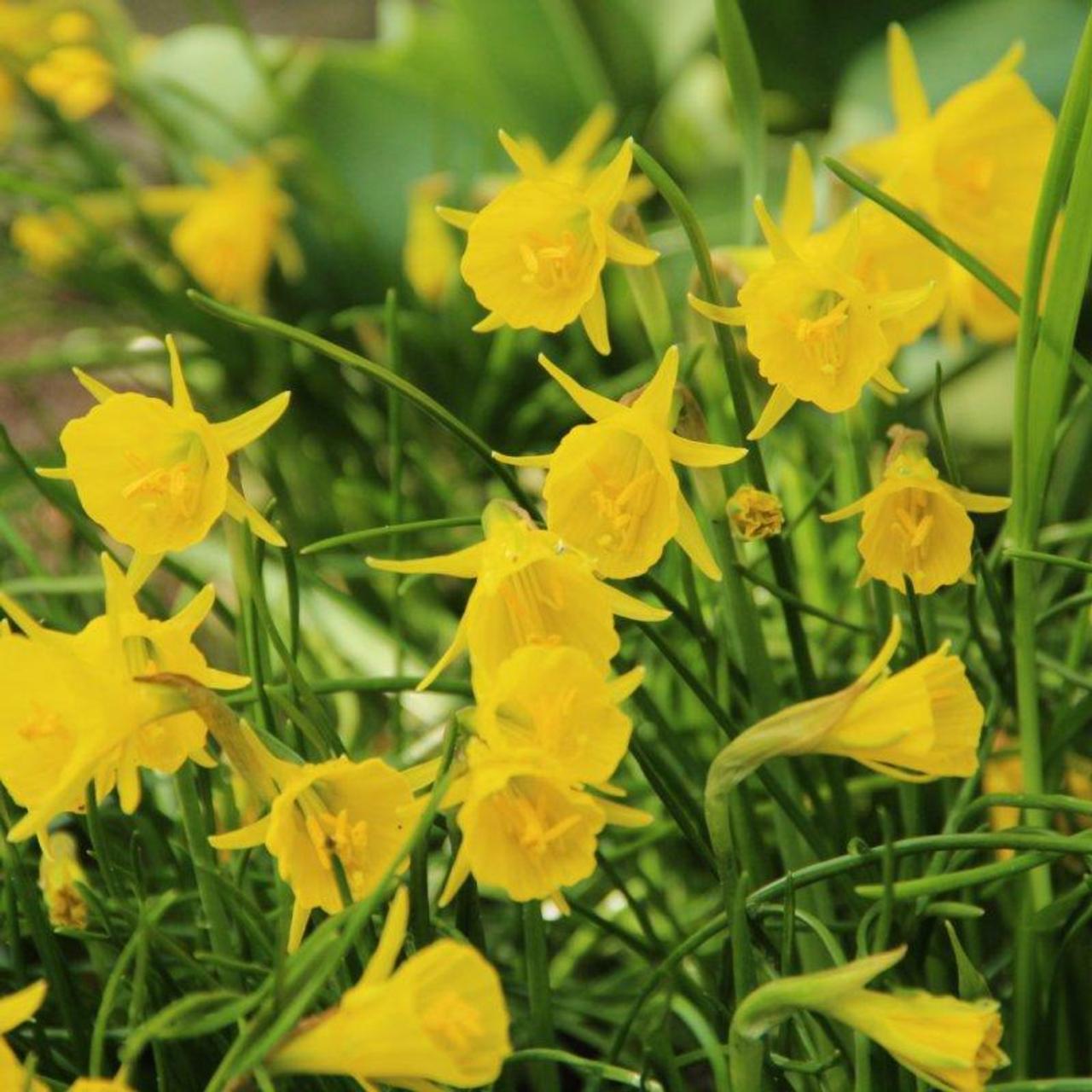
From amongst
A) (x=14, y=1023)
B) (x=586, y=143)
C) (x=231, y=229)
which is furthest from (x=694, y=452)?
(x=231, y=229)

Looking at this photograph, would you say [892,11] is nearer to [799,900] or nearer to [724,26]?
[724,26]

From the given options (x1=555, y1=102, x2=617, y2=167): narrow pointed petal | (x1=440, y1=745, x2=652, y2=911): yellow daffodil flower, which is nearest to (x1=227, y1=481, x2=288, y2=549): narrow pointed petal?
(x1=440, y1=745, x2=652, y2=911): yellow daffodil flower

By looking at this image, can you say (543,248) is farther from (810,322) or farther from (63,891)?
(63,891)

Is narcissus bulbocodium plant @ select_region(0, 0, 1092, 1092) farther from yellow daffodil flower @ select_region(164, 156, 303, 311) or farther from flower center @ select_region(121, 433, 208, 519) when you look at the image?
yellow daffodil flower @ select_region(164, 156, 303, 311)

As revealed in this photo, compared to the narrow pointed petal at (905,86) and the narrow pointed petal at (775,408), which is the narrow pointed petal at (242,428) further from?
the narrow pointed petal at (905,86)

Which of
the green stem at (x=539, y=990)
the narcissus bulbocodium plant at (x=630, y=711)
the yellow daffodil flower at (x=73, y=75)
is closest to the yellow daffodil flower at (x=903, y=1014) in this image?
the narcissus bulbocodium plant at (x=630, y=711)

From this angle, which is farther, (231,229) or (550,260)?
(231,229)
